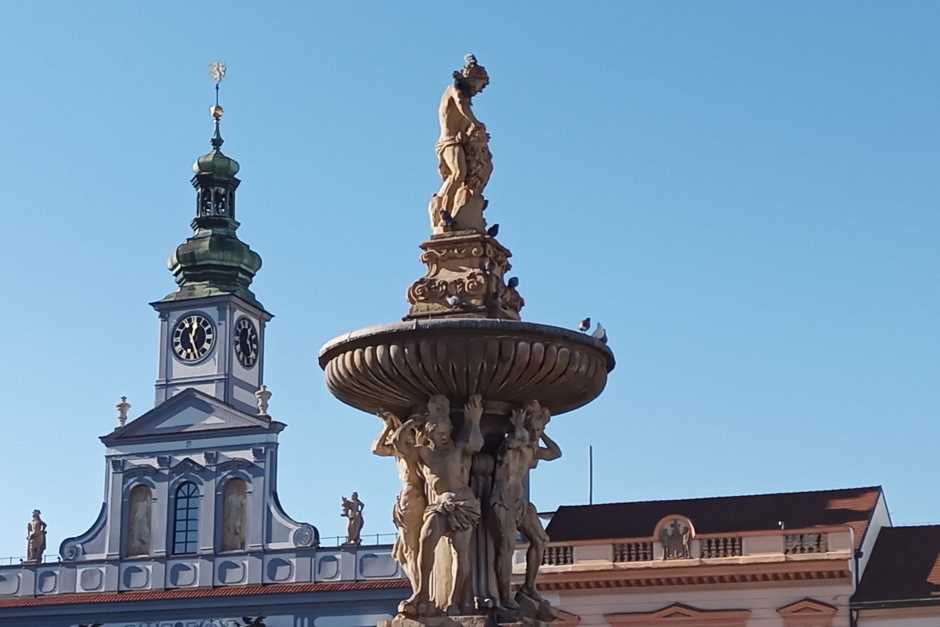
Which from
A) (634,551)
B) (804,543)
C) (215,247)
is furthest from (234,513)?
(804,543)

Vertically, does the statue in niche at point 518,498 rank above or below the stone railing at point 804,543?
below

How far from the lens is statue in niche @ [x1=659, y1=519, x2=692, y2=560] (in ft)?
130

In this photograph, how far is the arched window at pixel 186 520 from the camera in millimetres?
52844

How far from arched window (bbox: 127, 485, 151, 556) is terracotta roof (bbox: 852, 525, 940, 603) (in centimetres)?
2188

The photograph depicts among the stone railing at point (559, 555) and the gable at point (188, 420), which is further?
the gable at point (188, 420)

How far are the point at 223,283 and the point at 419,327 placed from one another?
4327cm

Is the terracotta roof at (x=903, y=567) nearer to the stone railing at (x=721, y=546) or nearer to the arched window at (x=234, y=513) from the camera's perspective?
the stone railing at (x=721, y=546)

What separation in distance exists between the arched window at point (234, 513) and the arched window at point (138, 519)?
2313mm

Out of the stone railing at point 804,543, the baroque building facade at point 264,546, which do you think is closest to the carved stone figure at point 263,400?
the baroque building facade at point 264,546

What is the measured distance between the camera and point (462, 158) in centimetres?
1627

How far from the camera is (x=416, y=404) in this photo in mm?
15398

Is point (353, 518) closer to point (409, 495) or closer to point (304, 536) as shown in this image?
point (304, 536)

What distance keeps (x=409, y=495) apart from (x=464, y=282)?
1.81 meters

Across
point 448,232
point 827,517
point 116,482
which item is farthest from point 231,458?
point 448,232
